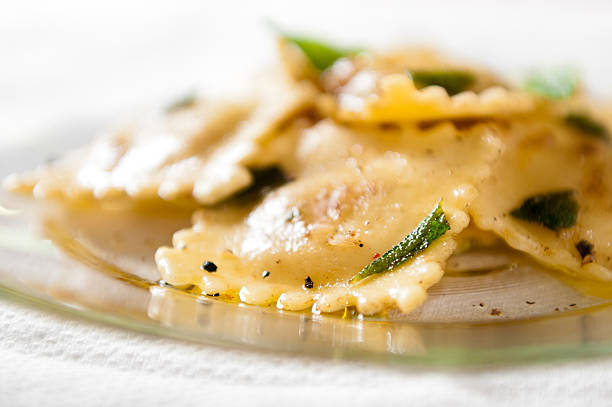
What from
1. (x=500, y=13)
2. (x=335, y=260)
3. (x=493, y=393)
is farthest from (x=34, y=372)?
(x=500, y=13)

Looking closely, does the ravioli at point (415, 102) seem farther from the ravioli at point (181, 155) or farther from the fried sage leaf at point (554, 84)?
the ravioli at point (181, 155)

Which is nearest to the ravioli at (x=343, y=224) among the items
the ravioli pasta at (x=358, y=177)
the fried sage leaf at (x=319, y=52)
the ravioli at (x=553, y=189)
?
the ravioli pasta at (x=358, y=177)

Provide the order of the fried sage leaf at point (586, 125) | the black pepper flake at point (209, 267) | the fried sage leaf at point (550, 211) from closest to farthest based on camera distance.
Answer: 1. the black pepper flake at point (209, 267)
2. the fried sage leaf at point (550, 211)
3. the fried sage leaf at point (586, 125)

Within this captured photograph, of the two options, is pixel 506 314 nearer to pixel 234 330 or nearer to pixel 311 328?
pixel 311 328

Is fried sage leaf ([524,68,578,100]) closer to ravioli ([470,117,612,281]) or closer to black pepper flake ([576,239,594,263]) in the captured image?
ravioli ([470,117,612,281])

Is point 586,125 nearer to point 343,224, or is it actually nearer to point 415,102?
point 415,102

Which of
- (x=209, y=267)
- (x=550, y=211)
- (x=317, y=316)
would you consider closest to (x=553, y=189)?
(x=550, y=211)
